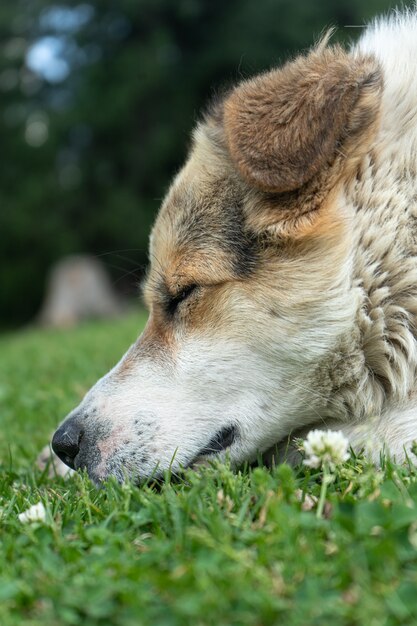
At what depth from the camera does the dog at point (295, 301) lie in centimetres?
317

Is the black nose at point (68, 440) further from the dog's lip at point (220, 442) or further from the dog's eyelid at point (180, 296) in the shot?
the dog's eyelid at point (180, 296)

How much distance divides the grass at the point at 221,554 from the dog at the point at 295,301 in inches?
15.8

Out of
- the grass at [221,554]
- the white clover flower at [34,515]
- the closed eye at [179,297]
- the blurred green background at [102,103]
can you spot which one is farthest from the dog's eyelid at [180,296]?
the blurred green background at [102,103]

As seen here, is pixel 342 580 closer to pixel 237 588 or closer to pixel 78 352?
pixel 237 588

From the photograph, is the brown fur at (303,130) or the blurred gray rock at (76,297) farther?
the blurred gray rock at (76,297)

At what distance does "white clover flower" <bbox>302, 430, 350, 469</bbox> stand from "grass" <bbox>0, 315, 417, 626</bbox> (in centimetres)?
5

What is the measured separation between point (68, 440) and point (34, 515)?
735 mm

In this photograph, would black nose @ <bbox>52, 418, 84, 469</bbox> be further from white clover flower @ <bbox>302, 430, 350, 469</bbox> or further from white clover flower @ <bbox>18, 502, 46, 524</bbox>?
white clover flower @ <bbox>302, 430, 350, 469</bbox>

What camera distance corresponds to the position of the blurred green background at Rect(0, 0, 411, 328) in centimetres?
2506

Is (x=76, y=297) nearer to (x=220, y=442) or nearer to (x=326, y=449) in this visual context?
(x=220, y=442)

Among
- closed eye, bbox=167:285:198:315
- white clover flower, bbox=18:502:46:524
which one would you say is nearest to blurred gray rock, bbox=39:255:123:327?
closed eye, bbox=167:285:198:315

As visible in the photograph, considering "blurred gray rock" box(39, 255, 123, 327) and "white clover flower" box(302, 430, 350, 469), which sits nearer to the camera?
"white clover flower" box(302, 430, 350, 469)

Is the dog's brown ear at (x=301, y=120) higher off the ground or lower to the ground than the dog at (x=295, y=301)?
higher

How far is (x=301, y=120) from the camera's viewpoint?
Answer: 10.2 ft
